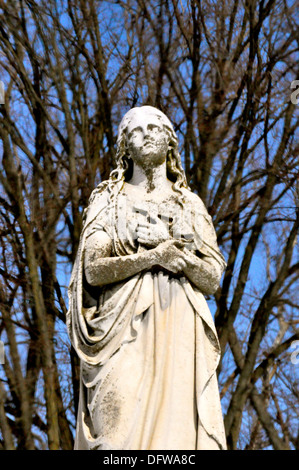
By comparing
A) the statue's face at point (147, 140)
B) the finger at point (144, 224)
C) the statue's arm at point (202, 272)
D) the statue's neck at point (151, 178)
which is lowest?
the statue's arm at point (202, 272)

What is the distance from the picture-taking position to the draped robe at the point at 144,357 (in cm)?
727

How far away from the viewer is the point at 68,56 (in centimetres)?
1469

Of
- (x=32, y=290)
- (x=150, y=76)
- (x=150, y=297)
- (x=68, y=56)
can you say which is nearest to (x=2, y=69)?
(x=68, y=56)

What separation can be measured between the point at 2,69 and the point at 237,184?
3.19 meters

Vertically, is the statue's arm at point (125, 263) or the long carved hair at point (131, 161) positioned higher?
the long carved hair at point (131, 161)

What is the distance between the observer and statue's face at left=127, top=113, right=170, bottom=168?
817 cm

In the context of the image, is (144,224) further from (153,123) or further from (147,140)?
(153,123)

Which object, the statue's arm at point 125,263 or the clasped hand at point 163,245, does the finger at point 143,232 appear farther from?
the statue's arm at point 125,263

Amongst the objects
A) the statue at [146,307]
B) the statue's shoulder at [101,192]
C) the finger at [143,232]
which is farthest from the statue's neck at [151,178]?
the finger at [143,232]

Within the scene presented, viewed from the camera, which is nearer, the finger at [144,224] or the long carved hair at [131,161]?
the finger at [144,224]

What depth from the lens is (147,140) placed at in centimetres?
816

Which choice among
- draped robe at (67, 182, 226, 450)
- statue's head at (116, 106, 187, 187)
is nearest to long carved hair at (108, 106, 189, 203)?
statue's head at (116, 106, 187, 187)

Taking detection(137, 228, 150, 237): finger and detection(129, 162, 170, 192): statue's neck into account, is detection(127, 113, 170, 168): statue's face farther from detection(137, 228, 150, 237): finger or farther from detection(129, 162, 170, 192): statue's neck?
detection(137, 228, 150, 237): finger
